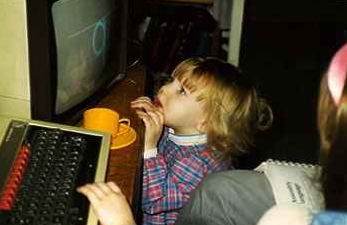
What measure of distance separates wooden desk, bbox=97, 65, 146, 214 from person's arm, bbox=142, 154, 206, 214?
0.05 metres

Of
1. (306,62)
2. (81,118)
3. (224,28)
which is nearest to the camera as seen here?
(81,118)

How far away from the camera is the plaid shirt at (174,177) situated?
1.41m

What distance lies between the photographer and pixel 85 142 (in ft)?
3.74

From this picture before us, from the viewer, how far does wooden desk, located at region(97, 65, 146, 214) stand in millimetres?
1153

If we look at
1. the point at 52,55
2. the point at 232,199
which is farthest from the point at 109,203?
the point at 52,55

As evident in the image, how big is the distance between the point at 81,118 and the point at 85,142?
0.78ft

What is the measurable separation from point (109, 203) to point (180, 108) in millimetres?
534

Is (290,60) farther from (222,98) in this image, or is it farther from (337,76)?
(337,76)

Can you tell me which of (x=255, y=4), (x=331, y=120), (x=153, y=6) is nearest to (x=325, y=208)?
(x=331, y=120)

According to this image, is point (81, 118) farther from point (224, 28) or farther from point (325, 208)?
point (224, 28)

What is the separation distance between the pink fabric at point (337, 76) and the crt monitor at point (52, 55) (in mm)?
552

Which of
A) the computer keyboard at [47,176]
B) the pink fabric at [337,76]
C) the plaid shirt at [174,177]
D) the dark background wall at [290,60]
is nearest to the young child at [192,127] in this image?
the plaid shirt at [174,177]

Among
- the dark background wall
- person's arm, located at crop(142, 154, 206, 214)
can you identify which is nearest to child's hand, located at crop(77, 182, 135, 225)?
person's arm, located at crop(142, 154, 206, 214)

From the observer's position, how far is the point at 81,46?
1284 mm
